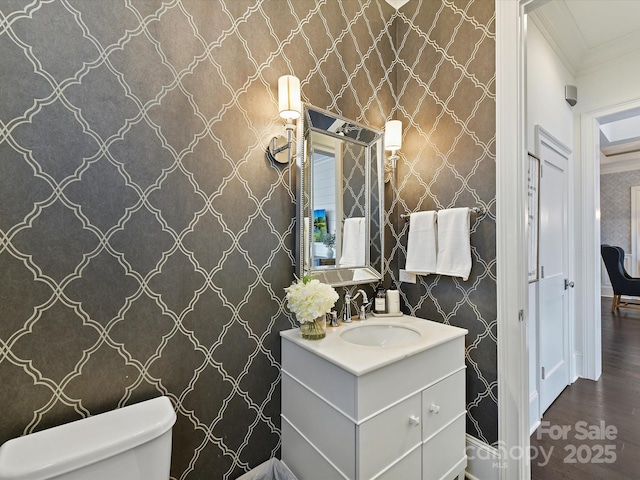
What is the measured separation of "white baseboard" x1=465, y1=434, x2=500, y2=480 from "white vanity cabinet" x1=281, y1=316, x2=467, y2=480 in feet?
0.43

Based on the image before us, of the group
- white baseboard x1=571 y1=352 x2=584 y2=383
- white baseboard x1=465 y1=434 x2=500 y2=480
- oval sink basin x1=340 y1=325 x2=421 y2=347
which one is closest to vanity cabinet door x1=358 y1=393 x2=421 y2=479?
oval sink basin x1=340 y1=325 x2=421 y2=347

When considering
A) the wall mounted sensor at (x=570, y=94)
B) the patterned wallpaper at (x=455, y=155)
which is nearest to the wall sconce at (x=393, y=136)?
the patterned wallpaper at (x=455, y=155)

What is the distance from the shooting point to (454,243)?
61.4 inches

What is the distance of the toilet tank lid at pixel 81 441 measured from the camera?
77 centimetres

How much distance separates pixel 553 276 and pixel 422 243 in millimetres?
1383

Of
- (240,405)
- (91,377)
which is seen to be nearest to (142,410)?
(91,377)

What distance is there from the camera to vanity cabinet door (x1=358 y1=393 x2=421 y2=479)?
3.41 feet

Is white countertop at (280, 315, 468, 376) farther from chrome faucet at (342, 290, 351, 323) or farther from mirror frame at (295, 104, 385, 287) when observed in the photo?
mirror frame at (295, 104, 385, 287)

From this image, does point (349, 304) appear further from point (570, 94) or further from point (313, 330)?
point (570, 94)

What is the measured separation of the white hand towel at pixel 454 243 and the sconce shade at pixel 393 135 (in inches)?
19.1

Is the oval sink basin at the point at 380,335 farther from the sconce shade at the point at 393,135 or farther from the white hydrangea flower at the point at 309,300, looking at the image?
the sconce shade at the point at 393,135

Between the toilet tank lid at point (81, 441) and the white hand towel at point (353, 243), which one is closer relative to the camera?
the toilet tank lid at point (81, 441)

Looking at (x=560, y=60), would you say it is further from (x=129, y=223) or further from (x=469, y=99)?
(x=129, y=223)

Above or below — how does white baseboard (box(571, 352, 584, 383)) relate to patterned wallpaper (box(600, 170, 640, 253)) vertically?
→ below
